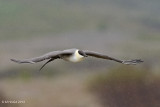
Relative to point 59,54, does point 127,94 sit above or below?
below

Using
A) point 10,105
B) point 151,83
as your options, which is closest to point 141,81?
point 151,83

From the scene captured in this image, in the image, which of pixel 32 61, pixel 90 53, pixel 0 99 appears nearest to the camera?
pixel 32 61

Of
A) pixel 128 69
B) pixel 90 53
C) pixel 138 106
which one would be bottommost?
pixel 138 106

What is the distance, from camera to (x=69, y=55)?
16.4 m

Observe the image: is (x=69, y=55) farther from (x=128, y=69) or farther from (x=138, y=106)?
(x=138, y=106)

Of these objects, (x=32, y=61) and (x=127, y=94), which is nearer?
(x=32, y=61)

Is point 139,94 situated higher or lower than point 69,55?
lower

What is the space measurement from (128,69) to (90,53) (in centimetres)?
689

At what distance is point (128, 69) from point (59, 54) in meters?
7.79

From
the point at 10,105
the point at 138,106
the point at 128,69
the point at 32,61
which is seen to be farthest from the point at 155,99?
the point at 32,61

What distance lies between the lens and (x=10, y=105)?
2325 centimetres

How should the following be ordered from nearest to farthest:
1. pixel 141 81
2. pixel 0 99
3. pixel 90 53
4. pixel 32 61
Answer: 1. pixel 32 61
2. pixel 90 53
3. pixel 0 99
4. pixel 141 81

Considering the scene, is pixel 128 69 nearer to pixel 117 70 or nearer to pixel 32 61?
pixel 117 70

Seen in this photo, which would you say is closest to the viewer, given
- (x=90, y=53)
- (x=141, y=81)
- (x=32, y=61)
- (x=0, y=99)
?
(x=32, y=61)
